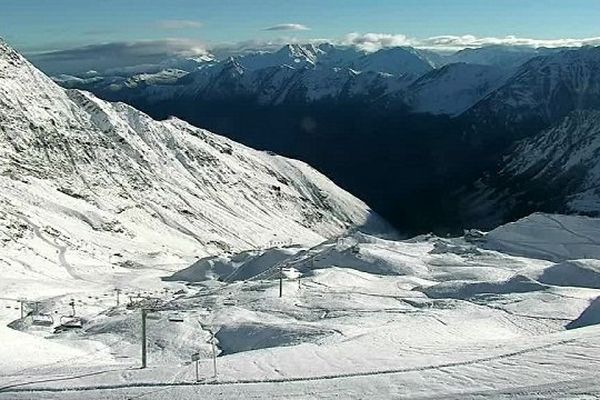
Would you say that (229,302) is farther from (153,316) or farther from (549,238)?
(549,238)

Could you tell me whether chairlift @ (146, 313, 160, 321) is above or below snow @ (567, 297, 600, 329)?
below

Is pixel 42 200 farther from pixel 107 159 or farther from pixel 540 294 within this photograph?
pixel 540 294

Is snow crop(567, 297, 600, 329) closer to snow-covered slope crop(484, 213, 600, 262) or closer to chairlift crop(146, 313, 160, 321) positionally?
chairlift crop(146, 313, 160, 321)

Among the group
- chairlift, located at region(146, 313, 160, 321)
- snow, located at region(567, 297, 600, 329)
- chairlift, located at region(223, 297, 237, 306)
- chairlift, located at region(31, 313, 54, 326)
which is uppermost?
snow, located at region(567, 297, 600, 329)

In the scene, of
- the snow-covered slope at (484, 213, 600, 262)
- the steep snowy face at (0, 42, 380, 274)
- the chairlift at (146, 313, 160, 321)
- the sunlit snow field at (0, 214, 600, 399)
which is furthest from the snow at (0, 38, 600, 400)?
the steep snowy face at (0, 42, 380, 274)

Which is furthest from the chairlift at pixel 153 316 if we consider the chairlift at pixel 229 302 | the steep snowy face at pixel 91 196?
the steep snowy face at pixel 91 196

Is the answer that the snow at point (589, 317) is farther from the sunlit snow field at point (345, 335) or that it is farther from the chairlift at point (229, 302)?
the chairlift at point (229, 302)

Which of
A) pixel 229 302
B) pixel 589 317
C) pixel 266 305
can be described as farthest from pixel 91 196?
pixel 589 317
